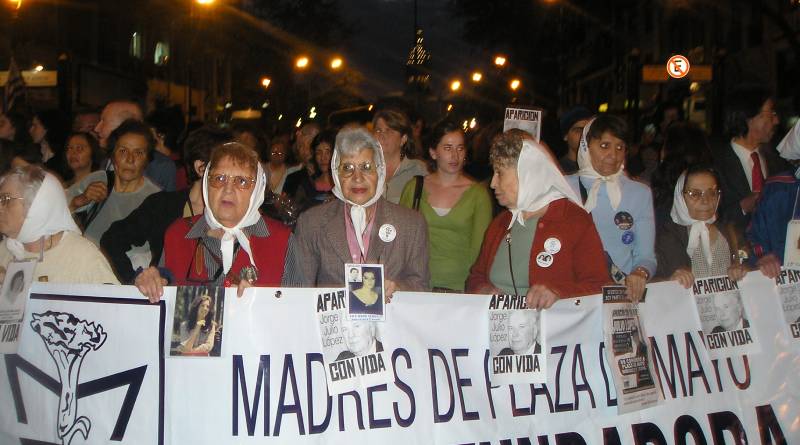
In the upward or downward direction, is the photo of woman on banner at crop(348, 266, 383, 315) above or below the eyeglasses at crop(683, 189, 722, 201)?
below

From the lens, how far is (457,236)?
6.17m

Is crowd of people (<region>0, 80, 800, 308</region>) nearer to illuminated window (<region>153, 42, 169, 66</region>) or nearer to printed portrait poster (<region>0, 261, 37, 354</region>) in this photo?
printed portrait poster (<region>0, 261, 37, 354</region>)

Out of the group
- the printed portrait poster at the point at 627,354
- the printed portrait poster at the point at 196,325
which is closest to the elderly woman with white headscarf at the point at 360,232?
the printed portrait poster at the point at 196,325

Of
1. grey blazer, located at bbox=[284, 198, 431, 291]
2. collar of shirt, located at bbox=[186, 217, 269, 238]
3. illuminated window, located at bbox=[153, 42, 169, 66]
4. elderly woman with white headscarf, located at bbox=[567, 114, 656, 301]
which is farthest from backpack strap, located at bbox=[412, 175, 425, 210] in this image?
illuminated window, located at bbox=[153, 42, 169, 66]

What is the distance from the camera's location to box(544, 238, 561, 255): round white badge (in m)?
5.01

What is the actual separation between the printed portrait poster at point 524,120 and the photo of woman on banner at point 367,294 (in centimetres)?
378

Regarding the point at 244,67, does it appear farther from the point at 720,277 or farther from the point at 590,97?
the point at 720,277

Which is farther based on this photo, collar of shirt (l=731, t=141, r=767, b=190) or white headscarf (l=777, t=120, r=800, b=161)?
collar of shirt (l=731, t=141, r=767, b=190)

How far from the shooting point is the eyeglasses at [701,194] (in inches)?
227

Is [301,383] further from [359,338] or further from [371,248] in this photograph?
[371,248]

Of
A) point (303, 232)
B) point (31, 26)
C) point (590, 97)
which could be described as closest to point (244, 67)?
point (31, 26)

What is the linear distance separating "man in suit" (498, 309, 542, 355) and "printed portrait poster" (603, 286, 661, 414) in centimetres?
39

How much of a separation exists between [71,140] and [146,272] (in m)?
4.17

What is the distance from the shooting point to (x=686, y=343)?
520cm
